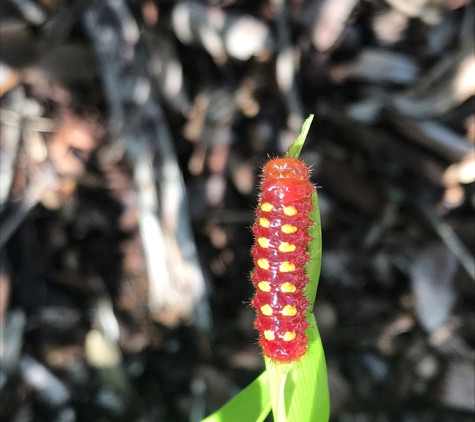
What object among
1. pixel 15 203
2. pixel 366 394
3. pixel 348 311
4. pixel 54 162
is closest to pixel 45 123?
pixel 54 162

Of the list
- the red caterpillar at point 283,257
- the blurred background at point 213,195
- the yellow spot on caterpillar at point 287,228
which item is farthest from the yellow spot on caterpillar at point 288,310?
the blurred background at point 213,195

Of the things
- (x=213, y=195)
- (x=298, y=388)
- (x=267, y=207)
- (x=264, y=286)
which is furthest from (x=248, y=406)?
(x=213, y=195)

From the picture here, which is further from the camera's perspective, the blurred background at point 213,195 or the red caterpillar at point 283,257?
the blurred background at point 213,195

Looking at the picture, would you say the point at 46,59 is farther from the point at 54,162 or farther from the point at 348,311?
the point at 348,311

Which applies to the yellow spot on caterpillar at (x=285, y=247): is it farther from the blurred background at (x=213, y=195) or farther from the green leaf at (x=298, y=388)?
the blurred background at (x=213, y=195)

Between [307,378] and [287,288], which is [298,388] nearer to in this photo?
[307,378]

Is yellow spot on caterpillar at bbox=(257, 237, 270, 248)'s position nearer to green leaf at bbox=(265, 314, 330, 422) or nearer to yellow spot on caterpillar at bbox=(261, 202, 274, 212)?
yellow spot on caterpillar at bbox=(261, 202, 274, 212)

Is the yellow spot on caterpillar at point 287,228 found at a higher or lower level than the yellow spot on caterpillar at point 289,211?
lower
